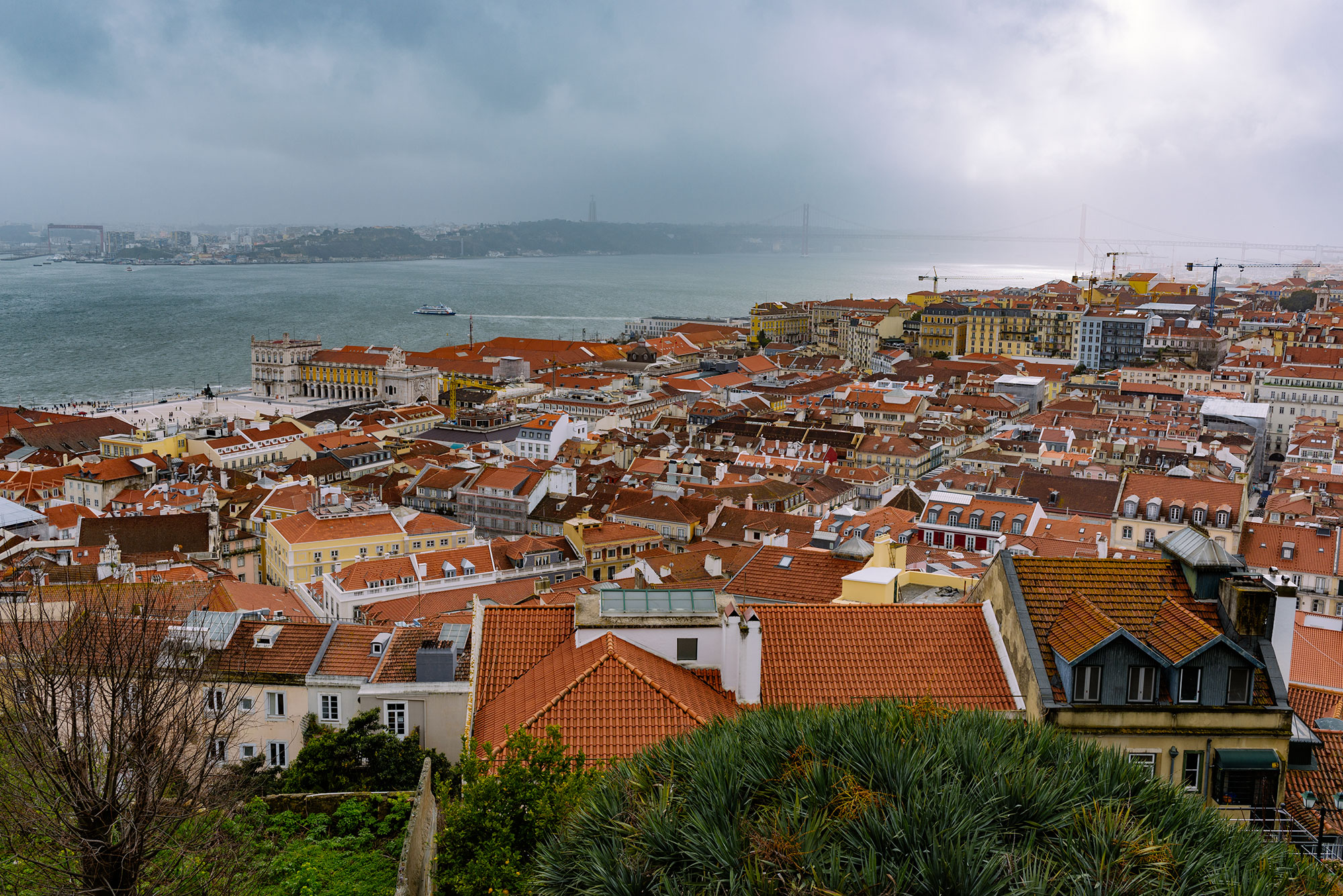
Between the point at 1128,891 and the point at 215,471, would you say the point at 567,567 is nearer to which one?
the point at 215,471

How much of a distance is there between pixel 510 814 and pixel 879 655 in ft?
10.5

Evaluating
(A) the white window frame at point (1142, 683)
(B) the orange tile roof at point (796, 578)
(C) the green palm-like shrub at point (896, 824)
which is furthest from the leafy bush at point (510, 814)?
(B) the orange tile roof at point (796, 578)

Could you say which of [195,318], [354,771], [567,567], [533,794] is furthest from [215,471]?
[195,318]

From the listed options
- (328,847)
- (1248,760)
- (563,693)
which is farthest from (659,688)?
(1248,760)

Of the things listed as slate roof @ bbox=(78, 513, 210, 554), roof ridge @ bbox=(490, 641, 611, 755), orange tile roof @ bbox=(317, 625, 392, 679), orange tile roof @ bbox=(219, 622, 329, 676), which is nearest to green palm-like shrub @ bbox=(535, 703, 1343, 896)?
roof ridge @ bbox=(490, 641, 611, 755)

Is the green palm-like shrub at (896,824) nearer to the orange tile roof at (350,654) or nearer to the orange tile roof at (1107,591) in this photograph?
the orange tile roof at (1107,591)

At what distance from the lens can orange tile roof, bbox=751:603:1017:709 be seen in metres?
8.85

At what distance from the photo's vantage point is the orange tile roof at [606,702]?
328 inches

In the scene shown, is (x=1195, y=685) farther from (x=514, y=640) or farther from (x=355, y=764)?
(x=355, y=764)

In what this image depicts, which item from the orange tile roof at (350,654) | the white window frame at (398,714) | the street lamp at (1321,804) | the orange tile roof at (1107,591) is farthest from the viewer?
the orange tile roof at (350,654)

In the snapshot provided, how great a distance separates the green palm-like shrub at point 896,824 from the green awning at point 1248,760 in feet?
6.57

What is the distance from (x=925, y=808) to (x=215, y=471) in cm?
4955

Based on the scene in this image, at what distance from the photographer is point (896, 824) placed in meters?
5.69

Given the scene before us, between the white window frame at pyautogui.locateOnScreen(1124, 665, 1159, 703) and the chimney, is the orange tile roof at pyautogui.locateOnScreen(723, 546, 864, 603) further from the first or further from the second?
the chimney
